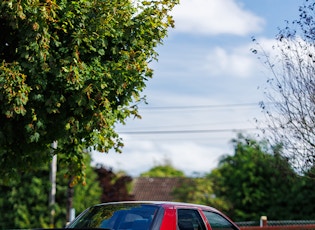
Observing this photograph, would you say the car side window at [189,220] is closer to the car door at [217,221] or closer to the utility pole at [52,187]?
the car door at [217,221]

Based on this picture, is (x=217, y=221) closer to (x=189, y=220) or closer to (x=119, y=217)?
(x=189, y=220)

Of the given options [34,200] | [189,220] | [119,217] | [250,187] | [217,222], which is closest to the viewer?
[119,217]

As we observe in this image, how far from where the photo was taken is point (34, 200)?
42.3 meters

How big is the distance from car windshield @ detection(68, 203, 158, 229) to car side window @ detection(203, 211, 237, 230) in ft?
3.97

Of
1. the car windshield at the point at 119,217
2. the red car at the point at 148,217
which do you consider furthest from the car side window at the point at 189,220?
the car windshield at the point at 119,217

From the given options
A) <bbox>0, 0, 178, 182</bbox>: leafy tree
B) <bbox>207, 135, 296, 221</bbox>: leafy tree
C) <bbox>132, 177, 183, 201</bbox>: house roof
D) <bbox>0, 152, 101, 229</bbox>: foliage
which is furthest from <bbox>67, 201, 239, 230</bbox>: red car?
<bbox>132, 177, 183, 201</bbox>: house roof

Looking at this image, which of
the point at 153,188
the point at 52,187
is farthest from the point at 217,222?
the point at 153,188

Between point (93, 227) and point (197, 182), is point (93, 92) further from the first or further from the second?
point (197, 182)

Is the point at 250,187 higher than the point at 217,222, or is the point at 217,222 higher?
the point at 250,187

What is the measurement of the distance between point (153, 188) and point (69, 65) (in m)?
60.7

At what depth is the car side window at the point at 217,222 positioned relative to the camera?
11.6m

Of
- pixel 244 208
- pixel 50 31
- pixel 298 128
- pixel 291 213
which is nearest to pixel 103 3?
pixel 50 31

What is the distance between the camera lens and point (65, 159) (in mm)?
18000

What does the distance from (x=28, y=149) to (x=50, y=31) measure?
2.75 m
